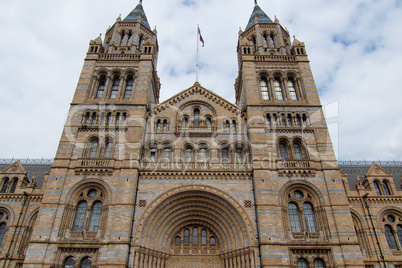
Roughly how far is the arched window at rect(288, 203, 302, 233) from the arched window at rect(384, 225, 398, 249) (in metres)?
8.99

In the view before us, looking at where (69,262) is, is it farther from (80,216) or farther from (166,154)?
(166,154)

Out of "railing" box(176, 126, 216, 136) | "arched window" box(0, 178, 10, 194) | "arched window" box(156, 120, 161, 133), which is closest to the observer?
"railing" box(176, 126, 216, 136)

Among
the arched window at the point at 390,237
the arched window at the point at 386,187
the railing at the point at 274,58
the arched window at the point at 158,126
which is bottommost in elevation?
the arched window at the point at 390,237

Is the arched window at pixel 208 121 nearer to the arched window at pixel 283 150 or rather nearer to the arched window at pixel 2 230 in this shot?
the arched window at pixel 283 150

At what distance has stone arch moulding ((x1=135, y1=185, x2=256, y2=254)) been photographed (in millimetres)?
20141

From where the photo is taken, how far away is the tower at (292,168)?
62.3 feet

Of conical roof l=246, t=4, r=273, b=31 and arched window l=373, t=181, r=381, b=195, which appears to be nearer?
arched window l=373, t=181, r=381, b=195

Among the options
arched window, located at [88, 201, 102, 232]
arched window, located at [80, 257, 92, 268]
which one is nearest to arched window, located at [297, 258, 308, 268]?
arched window, located at [80, 257, 92, 268]

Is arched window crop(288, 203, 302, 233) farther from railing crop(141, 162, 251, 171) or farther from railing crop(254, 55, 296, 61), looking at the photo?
railing crop(254, 55, 296, 61)

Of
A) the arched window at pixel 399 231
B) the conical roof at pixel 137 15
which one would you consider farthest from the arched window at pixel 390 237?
the conical roof at pixel 137 15

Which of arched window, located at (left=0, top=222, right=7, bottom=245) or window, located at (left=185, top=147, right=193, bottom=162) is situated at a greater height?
window, located at (left=185, top=147, right=193, bottom=162)

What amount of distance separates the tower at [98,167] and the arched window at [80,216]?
0.06m

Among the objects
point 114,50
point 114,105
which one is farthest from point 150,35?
point 114,105

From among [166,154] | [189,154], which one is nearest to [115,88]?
[166,154]
